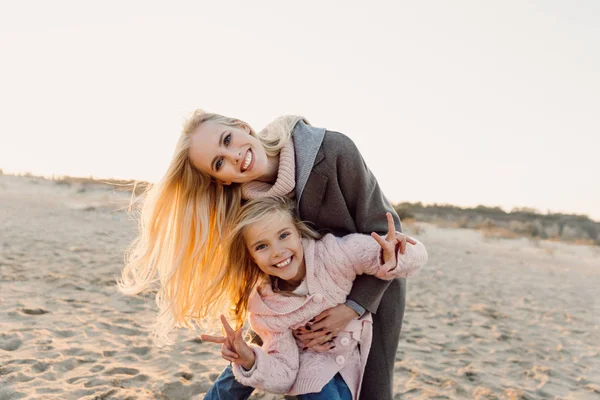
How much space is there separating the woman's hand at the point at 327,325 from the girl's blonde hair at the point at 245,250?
1.12ft

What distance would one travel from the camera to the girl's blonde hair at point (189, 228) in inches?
98.3

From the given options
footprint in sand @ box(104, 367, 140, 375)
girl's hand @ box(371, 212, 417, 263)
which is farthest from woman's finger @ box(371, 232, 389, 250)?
footprint in sand @ box(104, 367, 140, 375)

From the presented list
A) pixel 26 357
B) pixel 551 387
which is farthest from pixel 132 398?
pixel 551 387

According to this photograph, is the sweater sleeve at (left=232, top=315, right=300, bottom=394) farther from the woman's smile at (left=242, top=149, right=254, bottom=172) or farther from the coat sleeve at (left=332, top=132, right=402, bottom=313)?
the woman's smile at (left=242, top=149, right=254, bottom=172)

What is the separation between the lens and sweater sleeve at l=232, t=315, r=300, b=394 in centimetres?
227

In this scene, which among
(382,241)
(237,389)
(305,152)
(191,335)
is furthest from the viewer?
(191,335)

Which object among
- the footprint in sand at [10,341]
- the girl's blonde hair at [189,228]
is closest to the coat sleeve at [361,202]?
the girl's blonde hair at [189,228]

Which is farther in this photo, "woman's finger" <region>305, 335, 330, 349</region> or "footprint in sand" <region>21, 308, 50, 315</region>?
"footprint in sand" <region>21, 308, 50, 315</region>

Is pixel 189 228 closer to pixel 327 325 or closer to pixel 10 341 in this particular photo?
pixel 327 325

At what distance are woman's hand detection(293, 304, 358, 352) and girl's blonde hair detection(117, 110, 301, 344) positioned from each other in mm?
524

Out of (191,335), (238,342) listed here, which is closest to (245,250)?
(238,342)

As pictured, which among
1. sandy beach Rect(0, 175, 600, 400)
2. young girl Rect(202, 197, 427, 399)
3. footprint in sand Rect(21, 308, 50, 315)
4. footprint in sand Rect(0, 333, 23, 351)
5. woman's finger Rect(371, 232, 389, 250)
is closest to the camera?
woman's finger Rect(371, 232, 389, 250)

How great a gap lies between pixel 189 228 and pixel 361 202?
34.2 inches

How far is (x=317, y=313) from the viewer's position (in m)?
2.37
